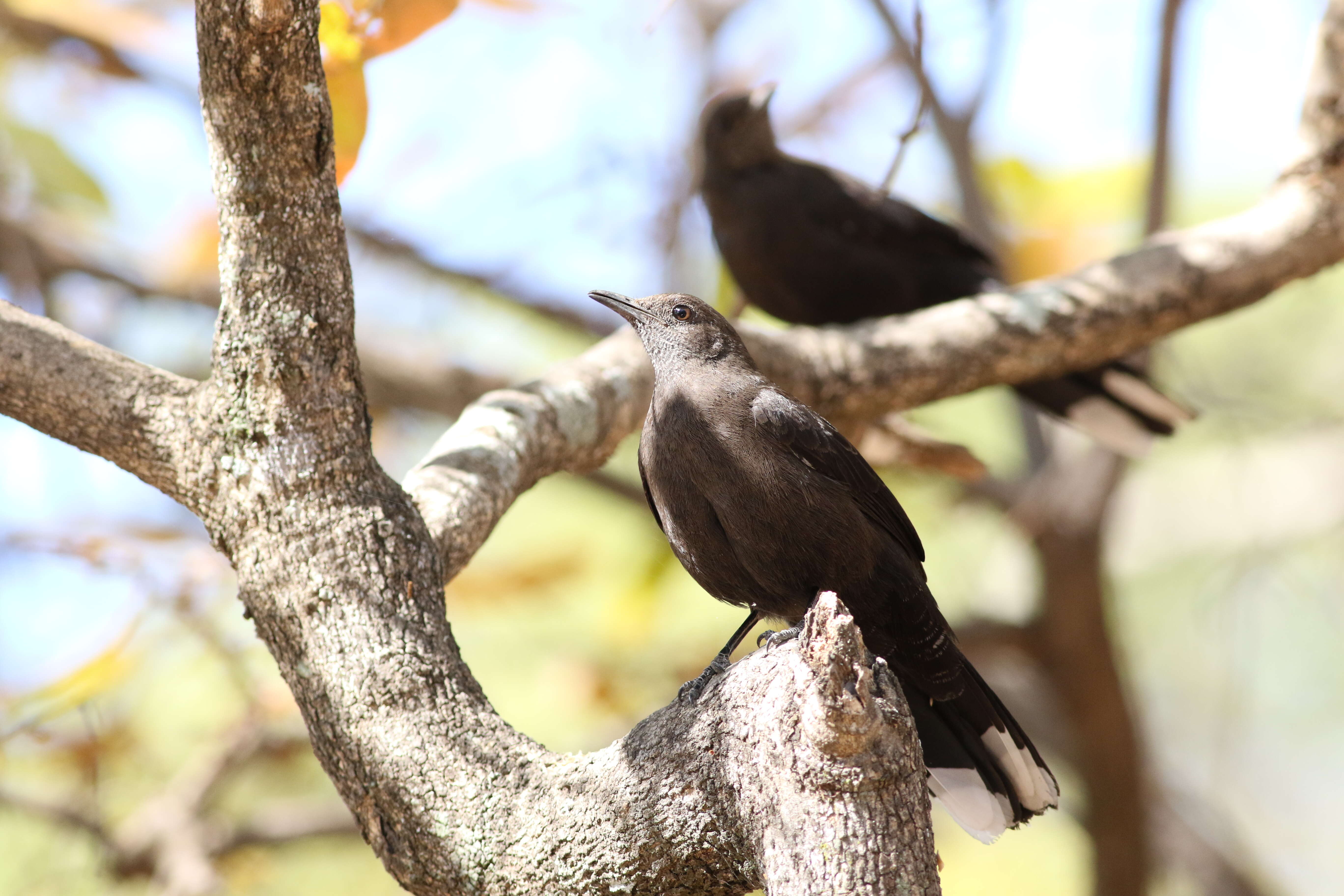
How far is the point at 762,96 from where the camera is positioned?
215 inches

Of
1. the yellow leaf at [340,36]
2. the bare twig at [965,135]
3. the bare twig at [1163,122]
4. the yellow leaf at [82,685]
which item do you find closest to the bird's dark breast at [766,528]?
the yellow leaf at [340,36]

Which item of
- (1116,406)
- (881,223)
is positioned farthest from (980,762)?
(881,223)

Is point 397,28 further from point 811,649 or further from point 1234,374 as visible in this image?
point 1234,374

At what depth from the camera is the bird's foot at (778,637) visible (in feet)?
6.82

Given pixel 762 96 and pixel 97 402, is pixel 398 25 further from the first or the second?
pixel 762 96

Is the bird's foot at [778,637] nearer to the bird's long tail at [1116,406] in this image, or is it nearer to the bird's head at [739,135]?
the bird's long tail at [1116,406]

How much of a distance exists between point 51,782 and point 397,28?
552 cm

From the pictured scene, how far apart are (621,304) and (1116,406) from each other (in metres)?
2.48

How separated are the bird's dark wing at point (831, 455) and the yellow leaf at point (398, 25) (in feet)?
4.18

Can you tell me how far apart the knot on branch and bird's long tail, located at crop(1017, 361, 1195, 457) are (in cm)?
335

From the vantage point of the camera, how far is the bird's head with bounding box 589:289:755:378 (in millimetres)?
3084

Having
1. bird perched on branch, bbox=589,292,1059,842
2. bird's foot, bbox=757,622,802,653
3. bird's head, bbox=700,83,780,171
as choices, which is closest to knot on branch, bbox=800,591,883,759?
bird's foot, bbox=757,622,802,653

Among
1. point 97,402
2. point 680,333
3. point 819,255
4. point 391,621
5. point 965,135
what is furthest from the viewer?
point 965,135

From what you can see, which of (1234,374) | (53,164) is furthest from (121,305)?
(1234,374)
